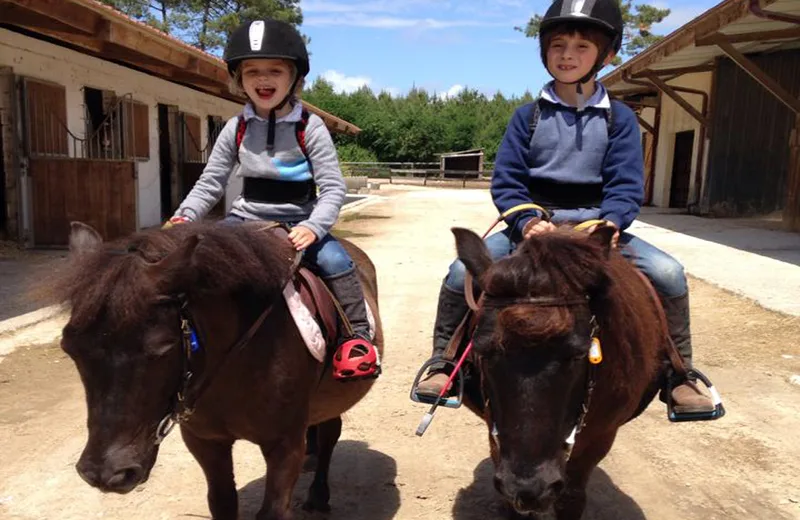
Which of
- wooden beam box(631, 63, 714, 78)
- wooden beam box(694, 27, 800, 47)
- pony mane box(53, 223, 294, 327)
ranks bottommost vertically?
pony mane box(53, 223, 294, 327)

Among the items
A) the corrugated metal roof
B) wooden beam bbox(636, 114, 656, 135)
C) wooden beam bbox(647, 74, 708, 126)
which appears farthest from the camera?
wooden beam bbox(636, 114, 656, 135)

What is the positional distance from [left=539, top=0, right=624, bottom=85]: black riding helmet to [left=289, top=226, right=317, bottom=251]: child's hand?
128cm

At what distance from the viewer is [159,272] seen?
1.85 meters

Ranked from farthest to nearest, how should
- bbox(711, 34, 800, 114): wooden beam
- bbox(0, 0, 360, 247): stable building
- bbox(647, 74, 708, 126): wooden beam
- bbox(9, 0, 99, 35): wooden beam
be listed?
bbox(647, 74, 708, 126): wooden beam → bbox(711, 34, 800, 114): wooden beam → bbox(0, 0, 360, 247): stable building → bbox(9, 0, 99, 35): wooden beam

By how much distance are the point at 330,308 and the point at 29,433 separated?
2310mm

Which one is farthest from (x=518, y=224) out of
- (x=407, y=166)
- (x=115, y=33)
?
(x=407, y=166)

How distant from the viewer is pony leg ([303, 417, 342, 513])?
3111mm

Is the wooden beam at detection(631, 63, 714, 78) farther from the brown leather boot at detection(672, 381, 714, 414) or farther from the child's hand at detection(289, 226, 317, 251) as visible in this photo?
the child's hand at detection(289, 226, 317, 251)

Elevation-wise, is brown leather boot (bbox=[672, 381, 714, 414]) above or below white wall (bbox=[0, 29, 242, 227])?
below

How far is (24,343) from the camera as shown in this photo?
5.36m

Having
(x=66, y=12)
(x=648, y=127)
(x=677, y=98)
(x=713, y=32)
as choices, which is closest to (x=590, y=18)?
(x=66, y=12)

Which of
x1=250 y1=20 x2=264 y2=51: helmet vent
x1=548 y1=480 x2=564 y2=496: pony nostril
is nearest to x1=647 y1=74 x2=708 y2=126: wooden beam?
x1=250 y1=20 x2=264 y2=51: helmet vent

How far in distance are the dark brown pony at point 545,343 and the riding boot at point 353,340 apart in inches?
29.0

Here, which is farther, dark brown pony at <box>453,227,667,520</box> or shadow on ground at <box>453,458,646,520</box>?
shadow on ground at <box>453,458,646,520</box>
